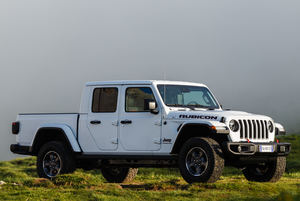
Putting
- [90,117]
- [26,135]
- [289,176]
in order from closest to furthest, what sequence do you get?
[90,117] < [26,135] < [289,176]

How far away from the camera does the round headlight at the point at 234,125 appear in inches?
471

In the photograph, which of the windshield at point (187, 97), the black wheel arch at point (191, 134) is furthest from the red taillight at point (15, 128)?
the black wheel arch at point (191, 134)

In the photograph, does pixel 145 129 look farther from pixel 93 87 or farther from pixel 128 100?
pixel 93 87

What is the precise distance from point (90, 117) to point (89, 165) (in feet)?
4.27

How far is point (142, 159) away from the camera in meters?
12.8

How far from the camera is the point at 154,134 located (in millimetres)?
12555

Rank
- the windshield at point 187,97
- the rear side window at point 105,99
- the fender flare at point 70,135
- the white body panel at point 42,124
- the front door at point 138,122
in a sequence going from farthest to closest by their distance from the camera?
1. the white body panel at point 42,124
2. the fender flare at point 70,135
3. the rear side window at point 105,99
4. the windshield at point 187,97
5. the front door at point 138,122

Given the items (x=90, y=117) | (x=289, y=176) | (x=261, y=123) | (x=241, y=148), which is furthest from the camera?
(x=289, y=176)

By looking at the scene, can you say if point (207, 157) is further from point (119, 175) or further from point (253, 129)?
point (119, 175)

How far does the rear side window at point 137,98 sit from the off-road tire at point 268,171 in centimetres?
304

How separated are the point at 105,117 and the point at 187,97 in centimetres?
196

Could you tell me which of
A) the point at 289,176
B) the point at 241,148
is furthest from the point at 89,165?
the point at 289,176

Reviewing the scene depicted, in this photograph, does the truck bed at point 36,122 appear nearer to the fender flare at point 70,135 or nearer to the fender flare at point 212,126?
the fender flare at point 70,135

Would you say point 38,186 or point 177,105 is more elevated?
point 177,105
